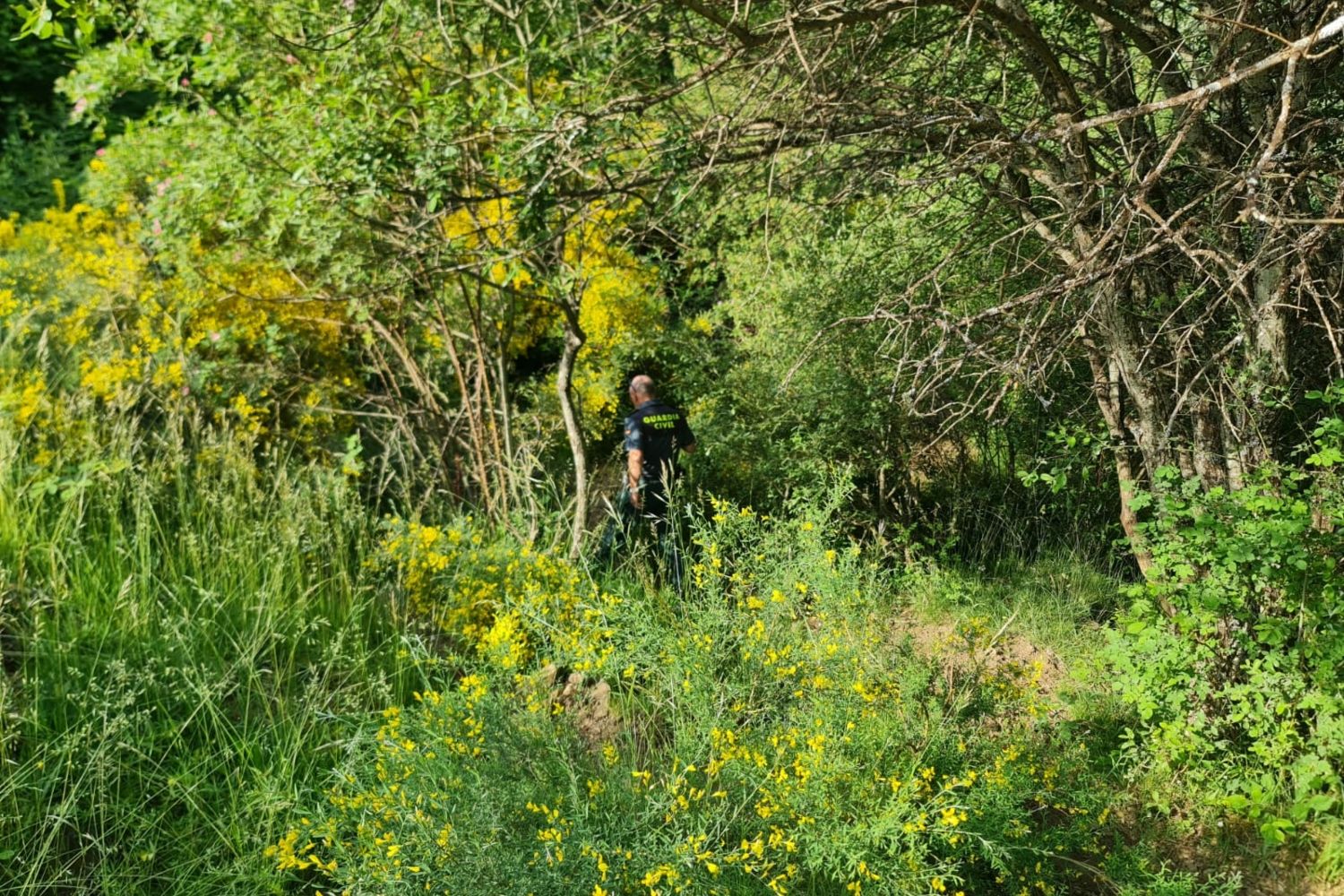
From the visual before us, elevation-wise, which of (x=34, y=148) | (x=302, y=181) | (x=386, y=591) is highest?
(x=34, y=148)

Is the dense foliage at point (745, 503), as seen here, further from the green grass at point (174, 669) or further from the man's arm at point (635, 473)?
the man's arm at point (635, 473)

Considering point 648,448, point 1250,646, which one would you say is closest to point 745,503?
point 648,448

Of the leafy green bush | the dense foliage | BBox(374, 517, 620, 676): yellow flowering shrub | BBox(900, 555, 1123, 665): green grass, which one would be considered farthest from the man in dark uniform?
the leafy green bush

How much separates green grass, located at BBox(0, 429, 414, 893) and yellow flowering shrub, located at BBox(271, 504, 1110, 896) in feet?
1.05

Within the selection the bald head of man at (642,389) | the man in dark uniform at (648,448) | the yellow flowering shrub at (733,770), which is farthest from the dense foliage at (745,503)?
the bald head of man at (642,389)

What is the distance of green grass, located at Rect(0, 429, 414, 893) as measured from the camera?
11.2 feet

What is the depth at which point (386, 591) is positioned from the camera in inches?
195

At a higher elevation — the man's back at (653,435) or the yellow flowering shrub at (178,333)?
the yellow flowering shrub at (178,333)

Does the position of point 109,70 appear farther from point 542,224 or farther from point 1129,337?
point 1129,337

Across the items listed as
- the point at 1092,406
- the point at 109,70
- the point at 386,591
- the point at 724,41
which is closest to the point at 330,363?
the point at 109,70

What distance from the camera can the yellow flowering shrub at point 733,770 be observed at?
2.90 meters

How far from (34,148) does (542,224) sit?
857 centimetres

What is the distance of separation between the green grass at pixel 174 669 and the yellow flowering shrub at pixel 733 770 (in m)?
0.32

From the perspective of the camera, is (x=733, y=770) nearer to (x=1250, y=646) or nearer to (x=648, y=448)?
(x=1250, y=646)
